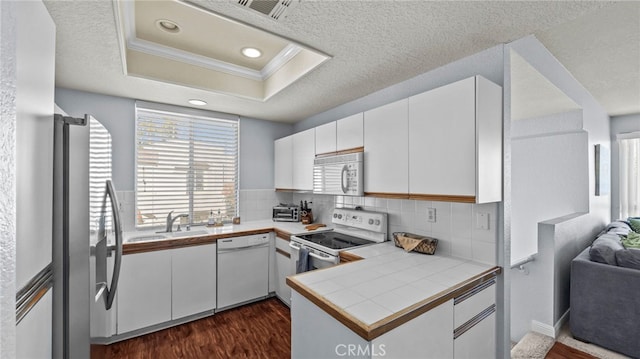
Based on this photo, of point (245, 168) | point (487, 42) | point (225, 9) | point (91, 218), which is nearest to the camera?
point (91, 218)

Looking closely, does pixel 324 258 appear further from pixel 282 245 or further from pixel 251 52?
pixel 251 52

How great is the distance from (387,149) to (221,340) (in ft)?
7.30

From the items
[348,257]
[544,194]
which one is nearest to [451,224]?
[348,257]

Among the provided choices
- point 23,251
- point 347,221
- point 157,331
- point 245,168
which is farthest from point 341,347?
point 245,168

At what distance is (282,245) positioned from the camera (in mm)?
3031

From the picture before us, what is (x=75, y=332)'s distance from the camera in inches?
39.8

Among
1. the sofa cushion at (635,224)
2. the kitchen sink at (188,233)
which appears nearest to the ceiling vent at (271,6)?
the kitchen sink at (188,233)

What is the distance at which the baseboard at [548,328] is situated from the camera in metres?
2.53

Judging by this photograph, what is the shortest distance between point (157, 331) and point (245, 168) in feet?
6.59

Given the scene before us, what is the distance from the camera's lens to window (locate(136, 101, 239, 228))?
2965 mm

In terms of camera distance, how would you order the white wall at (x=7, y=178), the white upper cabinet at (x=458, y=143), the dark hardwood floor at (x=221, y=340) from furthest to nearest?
1. the dark hardwood floor at (x=221, y=340)
2. the white upper cabinet at (x=458, y=143)
3. the white wall at (x=7, y=178)

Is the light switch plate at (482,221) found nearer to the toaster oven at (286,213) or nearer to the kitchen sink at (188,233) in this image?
the toaster oven at (286,213)

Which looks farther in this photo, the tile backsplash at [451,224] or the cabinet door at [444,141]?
the tile backsplash at [451,224]

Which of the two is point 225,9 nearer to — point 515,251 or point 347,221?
point 347,221
